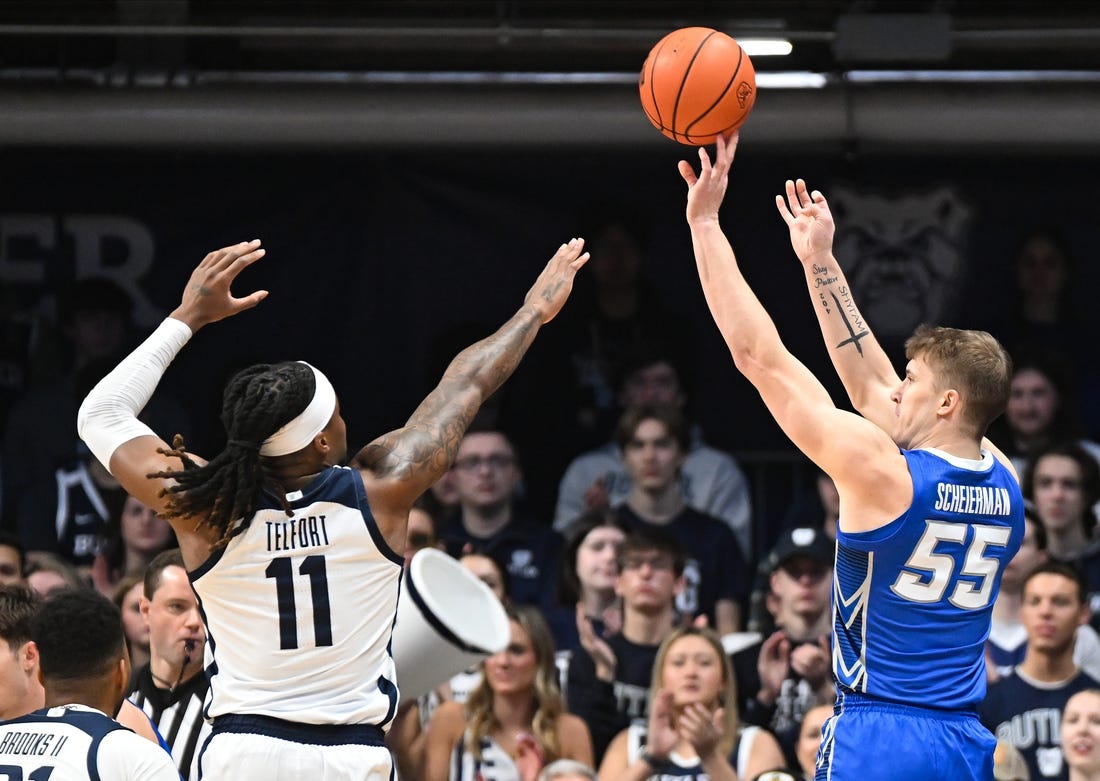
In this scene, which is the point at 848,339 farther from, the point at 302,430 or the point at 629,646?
the point at 629,646

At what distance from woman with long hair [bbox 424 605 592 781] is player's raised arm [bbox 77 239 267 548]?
3.14m

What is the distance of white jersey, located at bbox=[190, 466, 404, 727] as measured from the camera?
5.08 m

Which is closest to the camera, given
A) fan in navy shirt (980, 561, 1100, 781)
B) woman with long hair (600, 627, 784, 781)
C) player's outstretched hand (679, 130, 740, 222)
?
player's outstretched hand (679, 130, 740, 222)

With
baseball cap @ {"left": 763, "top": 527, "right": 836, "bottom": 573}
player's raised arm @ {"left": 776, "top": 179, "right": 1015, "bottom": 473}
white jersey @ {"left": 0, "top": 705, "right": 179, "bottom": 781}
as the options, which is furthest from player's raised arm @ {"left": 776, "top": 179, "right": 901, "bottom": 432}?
baseball cap @ {"left": 763, "top": 527, "right": 836, "bottom": 573}

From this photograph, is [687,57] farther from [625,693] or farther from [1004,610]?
[1004,610]

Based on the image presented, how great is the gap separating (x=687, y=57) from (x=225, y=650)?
2.76 metres

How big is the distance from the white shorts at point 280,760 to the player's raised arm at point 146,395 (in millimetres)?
598

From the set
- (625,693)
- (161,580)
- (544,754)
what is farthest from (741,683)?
(161,580)

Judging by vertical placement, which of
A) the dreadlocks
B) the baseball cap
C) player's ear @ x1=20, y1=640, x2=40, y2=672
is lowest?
player's ear @ x1=20, y1=640, x2=40, y2=672

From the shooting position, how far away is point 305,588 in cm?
508

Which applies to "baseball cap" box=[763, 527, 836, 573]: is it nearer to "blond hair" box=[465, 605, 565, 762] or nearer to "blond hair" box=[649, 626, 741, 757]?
"blond hair" box=[649, 626, 741, 757]

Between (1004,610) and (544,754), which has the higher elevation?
(1004,610)

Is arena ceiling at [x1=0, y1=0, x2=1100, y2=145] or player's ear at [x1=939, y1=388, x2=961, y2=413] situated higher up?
arena ceiling at [x1=0, y1=0, x2=1100, y2=145]

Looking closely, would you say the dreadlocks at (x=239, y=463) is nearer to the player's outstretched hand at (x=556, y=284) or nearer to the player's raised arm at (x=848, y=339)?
the player's outstretched hand at (x=556, y=284)
